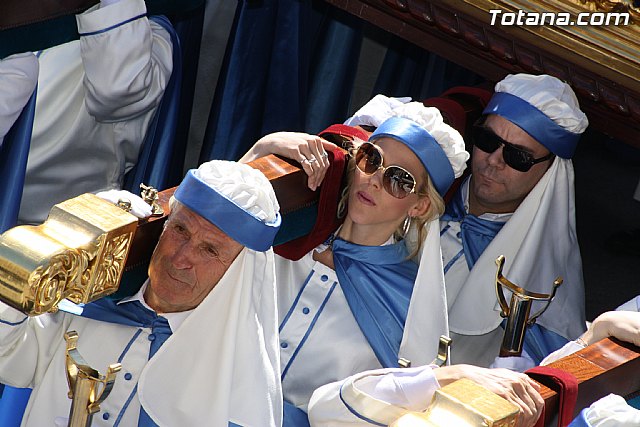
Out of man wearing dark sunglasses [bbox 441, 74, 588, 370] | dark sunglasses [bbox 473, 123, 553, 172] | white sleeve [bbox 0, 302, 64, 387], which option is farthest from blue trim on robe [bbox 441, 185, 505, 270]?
white sleeve [bbox 0, 302, 64, 387]

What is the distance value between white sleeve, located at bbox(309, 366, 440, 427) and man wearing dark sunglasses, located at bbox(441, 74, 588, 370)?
0.87 metres

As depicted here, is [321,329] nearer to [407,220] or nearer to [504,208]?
[407,220]

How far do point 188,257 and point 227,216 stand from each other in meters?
0.14

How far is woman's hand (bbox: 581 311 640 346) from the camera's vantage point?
277 cm

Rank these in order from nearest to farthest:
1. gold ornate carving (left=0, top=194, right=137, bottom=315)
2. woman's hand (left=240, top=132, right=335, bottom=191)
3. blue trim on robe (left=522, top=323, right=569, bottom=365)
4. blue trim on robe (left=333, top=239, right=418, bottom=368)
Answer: gold ornate carving (left=0, top=194, right=137, bottom=315) < woman's hand (left=240, top=132, right=335, bottom=191) < blue trim on robe (left=333, top=239, right=418, bottom=368) < blue trim on robe (left=522, top=323, right=569, bottom=365)

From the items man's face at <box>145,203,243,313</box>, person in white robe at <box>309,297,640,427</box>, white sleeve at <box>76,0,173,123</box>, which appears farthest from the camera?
white sleeve at <box>76,0,173,123</box>

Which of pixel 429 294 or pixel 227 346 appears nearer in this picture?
pixel 227 346

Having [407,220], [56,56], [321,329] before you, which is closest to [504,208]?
[407,220]

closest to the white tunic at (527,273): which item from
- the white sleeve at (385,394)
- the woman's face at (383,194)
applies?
the woman's face at (383,194)

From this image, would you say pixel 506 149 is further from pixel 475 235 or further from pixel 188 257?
pixel 188 257

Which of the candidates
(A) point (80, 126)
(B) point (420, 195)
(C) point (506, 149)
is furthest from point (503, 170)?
(A) point (80, 126)

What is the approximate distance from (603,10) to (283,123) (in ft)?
4.40

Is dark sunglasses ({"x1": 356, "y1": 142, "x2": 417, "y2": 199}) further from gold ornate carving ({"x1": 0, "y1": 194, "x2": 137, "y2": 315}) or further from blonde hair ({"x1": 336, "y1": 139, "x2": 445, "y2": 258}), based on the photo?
gold ornate carving ({"x1": 0, "y1": 194, "x2": 137, "y2": 315})

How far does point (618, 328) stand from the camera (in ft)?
9.18
